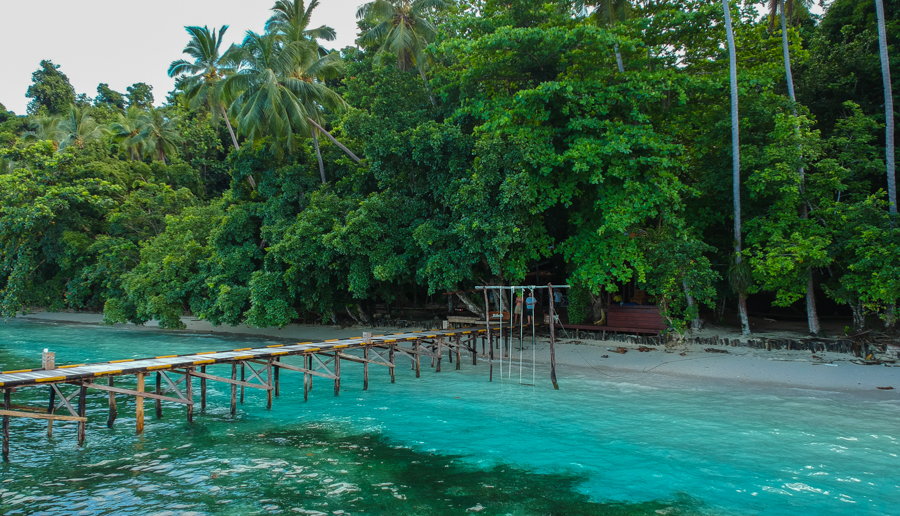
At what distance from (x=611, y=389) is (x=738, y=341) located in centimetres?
526

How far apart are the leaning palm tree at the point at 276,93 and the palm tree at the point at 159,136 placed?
14823 mm

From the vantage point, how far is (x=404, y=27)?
74.4ft

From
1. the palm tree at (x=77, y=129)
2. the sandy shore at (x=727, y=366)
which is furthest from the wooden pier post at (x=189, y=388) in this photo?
the palm tree at (x=77, y=129)

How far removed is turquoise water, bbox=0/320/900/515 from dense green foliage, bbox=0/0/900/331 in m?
4.55

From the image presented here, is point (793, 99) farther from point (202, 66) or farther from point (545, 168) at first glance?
point (202, 66)

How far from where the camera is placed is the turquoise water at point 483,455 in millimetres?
7605

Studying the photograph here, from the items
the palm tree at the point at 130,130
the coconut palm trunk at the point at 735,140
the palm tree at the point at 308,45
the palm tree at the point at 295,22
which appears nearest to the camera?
the coconut palm trunk at the point at 735,140

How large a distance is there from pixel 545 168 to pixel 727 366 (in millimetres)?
7916

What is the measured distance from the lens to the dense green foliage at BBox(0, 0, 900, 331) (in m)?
16.0

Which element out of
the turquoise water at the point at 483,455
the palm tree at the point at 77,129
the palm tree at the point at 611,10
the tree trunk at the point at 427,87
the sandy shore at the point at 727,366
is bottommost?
the turquoise water at the point at 483,455

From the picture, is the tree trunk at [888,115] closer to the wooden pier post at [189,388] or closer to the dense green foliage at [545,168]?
the dense green foliage at [545,168]

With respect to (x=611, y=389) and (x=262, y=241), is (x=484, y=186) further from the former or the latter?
(x=262, y=241)

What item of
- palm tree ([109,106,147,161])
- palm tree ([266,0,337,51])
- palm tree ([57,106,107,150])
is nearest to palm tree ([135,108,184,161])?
palm tree ([109,106,147,161])

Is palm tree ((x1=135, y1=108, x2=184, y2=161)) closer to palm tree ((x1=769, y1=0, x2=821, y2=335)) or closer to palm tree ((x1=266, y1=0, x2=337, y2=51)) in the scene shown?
palm tree ((x1=266, y1=0, x2=337, y2=51))
